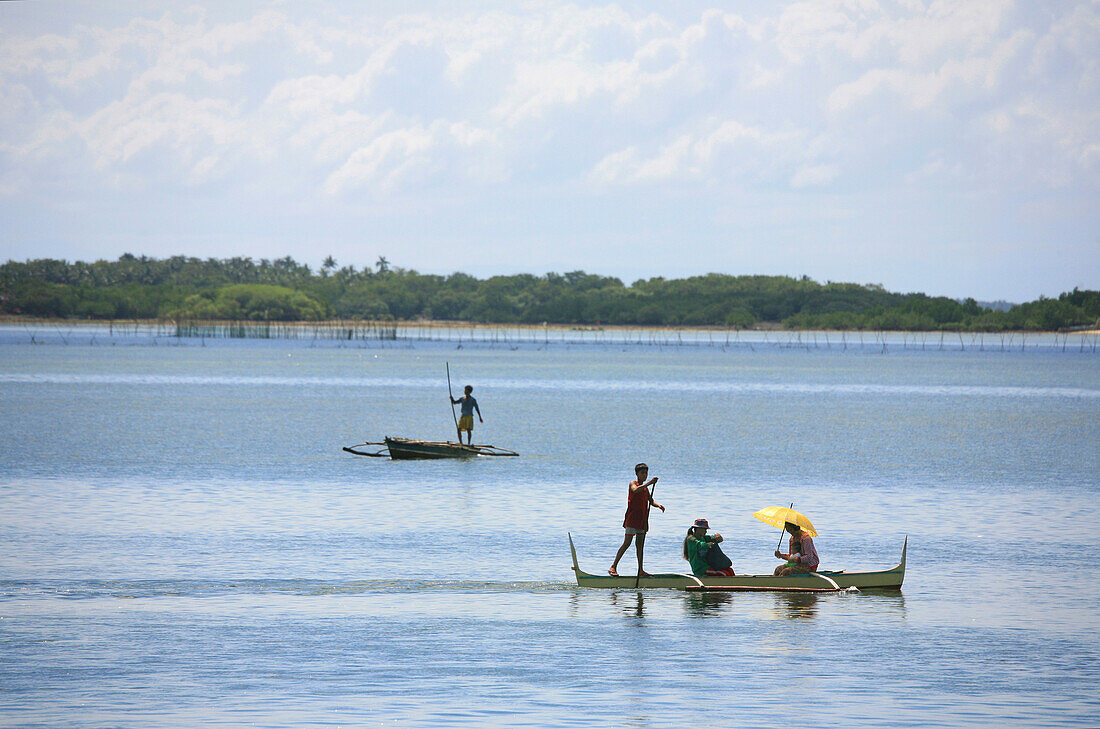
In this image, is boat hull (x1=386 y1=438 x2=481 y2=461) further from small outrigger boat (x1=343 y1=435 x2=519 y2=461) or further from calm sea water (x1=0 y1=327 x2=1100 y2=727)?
calm sea water (x1=0 y1=327 x2=1100 y2=727)

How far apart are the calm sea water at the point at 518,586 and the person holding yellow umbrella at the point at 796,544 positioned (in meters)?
0.50

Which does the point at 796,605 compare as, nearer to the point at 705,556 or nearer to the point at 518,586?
the point at 705,556

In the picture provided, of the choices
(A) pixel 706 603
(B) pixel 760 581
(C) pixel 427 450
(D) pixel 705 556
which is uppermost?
(D) pixel 705 556

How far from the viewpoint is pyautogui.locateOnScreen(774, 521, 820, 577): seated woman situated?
65.8 ft

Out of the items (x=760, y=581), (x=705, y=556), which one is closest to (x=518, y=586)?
(x=705, y=556)

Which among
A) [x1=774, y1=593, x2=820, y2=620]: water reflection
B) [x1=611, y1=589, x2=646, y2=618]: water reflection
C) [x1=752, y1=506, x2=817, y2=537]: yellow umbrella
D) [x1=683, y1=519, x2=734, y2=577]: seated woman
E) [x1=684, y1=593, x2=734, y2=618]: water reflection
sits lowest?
[x1=684, y1=593, x2=734, y2=618]: water reflection

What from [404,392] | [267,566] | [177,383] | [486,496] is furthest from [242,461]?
[177,383]

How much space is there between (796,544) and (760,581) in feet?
2.94

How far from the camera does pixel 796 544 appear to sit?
66.5 ft

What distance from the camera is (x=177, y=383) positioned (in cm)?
9362

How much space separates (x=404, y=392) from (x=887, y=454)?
4795 cm

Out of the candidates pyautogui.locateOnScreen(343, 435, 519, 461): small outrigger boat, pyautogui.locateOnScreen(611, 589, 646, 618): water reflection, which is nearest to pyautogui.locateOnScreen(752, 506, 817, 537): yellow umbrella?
pyautogui.locateOnScreen(611, 589, 646, 618): water reflection

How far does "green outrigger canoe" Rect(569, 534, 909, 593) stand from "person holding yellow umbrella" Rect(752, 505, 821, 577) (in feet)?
0.50

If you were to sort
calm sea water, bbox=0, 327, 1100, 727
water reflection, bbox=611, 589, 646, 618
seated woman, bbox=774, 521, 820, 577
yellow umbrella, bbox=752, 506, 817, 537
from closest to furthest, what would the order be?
calm sea water, bbox=0, 327, 1100, 727 → water reflection, bbox=611, 589, 646, 618 → seated woman, bbox=774, 521, 820, 577 → yellow umbrella, bbox=752, 506, 817, 537
